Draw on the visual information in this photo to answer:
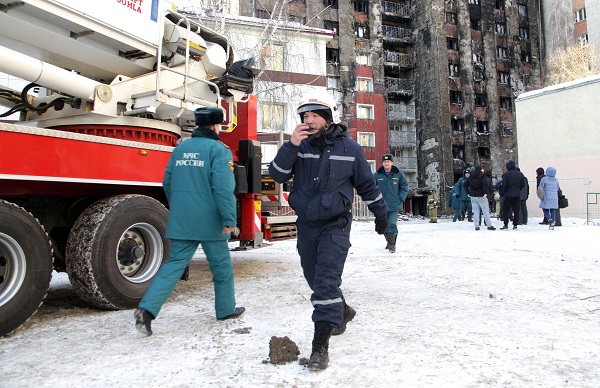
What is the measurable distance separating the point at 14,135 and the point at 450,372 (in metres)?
3.26

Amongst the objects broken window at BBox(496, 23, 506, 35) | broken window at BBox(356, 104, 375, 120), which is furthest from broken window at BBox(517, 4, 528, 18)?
broken window at BBox(356, 104, 375, 120)

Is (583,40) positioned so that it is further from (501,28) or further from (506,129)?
(506,129)

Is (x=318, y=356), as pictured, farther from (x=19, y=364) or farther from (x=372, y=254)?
(x=372, y=254)

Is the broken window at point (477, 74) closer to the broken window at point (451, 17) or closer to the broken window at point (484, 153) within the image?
the broken window at point (451, 17)

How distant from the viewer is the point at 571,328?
11.0ft

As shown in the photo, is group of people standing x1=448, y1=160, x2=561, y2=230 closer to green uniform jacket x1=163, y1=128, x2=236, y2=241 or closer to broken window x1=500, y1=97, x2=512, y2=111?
green uniform jacket x1=163, y1=128, x2=236, y2=241

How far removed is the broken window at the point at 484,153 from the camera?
4359 cm

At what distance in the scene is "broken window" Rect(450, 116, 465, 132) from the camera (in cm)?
4288

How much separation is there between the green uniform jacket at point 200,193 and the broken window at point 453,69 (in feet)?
142

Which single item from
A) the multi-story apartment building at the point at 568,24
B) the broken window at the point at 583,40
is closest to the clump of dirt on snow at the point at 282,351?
the multi-story apartment building at the point at 568,24

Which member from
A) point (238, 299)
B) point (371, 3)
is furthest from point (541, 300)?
point (371, 3)

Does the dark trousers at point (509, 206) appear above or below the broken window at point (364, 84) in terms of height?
below

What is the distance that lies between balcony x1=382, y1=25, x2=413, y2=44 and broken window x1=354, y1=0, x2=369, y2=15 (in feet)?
9.06

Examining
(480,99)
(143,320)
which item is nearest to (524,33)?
(480,99)
